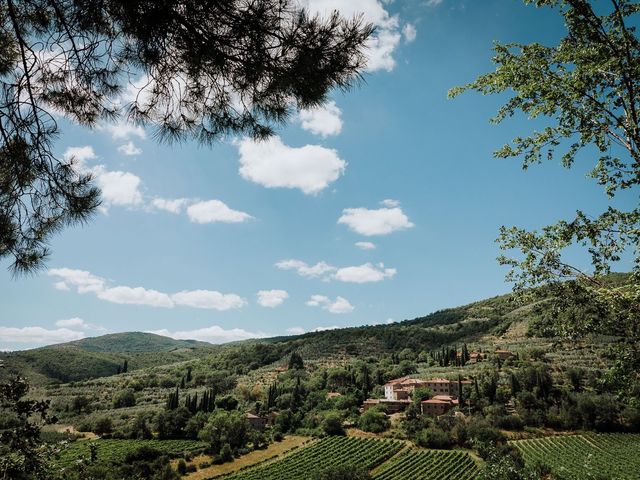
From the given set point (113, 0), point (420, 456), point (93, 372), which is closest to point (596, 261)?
point (113, 0)

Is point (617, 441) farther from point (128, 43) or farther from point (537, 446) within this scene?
point (128, 43)

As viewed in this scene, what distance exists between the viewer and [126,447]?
55.2m

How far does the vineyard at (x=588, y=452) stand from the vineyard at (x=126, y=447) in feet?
141

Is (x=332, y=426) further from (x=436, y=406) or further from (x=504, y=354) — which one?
(x=504, y=354)

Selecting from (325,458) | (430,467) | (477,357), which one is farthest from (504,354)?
(325,458)

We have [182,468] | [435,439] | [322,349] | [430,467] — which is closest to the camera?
[430,467]

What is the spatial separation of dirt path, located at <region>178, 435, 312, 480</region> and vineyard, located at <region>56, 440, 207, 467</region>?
333 cm

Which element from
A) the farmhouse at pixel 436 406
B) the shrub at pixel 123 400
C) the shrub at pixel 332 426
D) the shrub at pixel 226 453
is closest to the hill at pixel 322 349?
the shrub at pixel 123 400

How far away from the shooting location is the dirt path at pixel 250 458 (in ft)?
158

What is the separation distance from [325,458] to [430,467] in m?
13.7

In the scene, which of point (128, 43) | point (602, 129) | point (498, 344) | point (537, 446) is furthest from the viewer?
point (498, 344)

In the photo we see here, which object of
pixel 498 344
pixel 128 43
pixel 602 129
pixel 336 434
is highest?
pixel 128 43

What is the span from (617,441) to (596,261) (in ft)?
192

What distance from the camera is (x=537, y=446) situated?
47.7 meters
